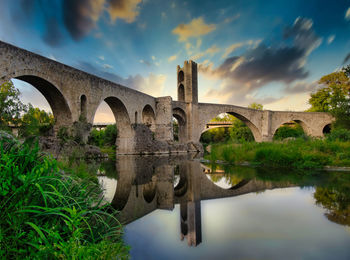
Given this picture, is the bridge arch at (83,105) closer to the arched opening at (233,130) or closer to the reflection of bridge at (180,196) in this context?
the reflection of bridge at (180,196)

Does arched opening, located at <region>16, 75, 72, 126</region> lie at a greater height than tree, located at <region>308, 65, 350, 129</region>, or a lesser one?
lesser

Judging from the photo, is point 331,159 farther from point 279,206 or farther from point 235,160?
point 279,206

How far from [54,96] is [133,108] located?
7843 mm

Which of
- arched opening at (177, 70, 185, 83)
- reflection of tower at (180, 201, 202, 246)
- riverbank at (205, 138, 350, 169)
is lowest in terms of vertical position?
reflection of tower at (180, 201, 202, 246)

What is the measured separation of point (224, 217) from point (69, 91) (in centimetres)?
1120

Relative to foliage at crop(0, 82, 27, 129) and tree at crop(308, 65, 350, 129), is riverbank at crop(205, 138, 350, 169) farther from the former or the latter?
tree at crop(308, 65, 350, 129)

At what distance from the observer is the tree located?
78.1ft

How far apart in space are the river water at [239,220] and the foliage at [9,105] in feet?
19.5

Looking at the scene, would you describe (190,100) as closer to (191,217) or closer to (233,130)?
(233,130)

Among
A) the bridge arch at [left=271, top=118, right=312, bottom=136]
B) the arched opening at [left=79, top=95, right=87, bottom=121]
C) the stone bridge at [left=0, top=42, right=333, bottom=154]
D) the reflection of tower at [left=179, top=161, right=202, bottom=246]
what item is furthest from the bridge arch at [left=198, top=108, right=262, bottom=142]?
the reflection of tower at [left=179, top=161, right=202, bottom=246]

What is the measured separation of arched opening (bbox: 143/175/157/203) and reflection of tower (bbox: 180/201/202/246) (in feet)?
2.47

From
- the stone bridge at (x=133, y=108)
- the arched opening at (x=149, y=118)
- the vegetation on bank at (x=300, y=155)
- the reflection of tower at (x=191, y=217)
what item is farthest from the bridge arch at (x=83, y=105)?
the arched opening at (x=149, y=118)

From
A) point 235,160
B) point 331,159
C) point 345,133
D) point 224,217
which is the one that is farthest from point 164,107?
point 224,217

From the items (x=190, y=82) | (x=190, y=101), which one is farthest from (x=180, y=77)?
(x=190, y=101)
